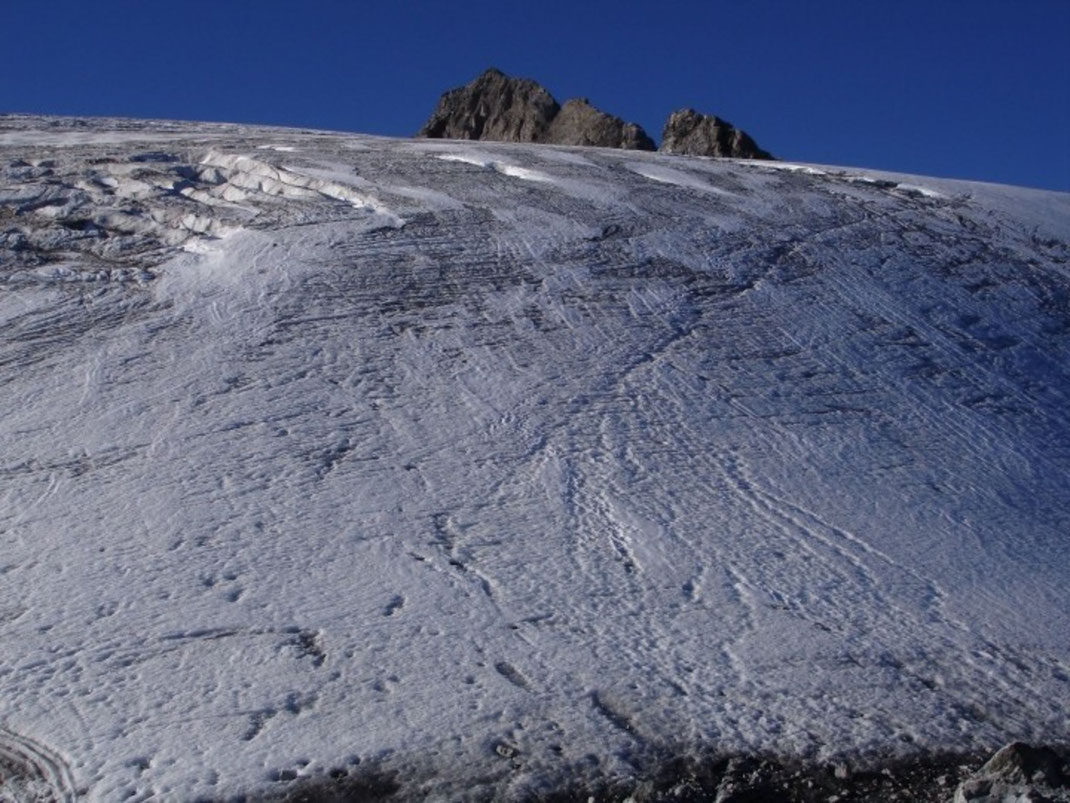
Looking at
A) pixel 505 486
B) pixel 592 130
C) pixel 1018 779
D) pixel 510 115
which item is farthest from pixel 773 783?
pixel 510 115

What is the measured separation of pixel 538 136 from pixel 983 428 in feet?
54.6

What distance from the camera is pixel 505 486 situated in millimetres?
4848

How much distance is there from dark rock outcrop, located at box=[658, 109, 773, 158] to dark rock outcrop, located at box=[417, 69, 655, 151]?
184 cm

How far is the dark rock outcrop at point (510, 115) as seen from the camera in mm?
20547

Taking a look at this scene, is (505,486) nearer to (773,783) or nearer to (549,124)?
(773,783)

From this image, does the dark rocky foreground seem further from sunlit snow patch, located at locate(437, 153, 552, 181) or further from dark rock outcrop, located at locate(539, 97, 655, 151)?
dark rock outcrop, located at locate(539, 97, 655, 151)

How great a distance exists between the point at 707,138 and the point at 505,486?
13.7m

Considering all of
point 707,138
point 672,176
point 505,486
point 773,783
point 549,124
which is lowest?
point 773,783

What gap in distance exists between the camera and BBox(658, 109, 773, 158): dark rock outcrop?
1731 cm

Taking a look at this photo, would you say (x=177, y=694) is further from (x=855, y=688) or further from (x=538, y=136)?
(x=538, y=136)

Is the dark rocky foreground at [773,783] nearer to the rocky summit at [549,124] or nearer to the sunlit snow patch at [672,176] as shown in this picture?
the sunlit snow patch at [672,176]

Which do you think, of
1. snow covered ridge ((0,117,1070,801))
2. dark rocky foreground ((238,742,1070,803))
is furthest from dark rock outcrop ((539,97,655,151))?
dark rocky foreground ((238,742,1070,803))

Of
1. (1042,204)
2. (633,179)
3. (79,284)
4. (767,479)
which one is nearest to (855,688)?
(767,479)

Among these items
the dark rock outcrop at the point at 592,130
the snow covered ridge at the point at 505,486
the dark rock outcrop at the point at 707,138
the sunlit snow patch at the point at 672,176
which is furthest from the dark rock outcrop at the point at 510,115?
the snow covered ridge at the point at 505,486
